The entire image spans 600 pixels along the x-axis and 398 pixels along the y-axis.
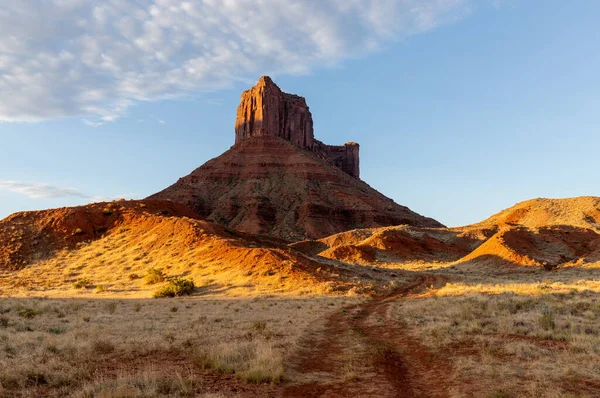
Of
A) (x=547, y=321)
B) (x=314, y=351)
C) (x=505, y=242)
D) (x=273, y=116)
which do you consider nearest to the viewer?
(x=314, y=351)

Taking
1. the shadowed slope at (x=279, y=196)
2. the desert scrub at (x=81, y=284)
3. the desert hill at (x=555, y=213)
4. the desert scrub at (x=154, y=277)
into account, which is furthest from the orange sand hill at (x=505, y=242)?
the desert scrub at (x=81, y=284)

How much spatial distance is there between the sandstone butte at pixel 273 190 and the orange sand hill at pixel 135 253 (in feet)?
166

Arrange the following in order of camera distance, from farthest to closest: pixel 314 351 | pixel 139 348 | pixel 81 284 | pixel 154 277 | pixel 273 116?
pixel 273 116
pixel 154 277
pixel 81 284
pixel 314 351
pixel 139 348

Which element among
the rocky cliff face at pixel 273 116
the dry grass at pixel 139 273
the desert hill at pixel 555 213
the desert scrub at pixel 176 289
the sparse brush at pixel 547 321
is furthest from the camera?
the rocky cliff face at pixel 273 116

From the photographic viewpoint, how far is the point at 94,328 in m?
14.2

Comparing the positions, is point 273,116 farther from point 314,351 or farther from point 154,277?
point 314,351

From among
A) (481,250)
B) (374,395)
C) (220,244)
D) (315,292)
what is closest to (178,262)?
(220,244)

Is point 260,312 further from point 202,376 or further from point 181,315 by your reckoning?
point 202,376

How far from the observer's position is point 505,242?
5522 cm

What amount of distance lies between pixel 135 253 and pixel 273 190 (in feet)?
255

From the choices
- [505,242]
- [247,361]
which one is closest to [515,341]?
[247,361]

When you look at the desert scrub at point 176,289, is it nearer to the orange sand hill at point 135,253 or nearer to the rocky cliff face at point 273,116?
the orange sand hill at point 135,253

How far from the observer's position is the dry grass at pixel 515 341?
8.09 metres

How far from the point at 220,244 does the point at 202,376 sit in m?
30.2
